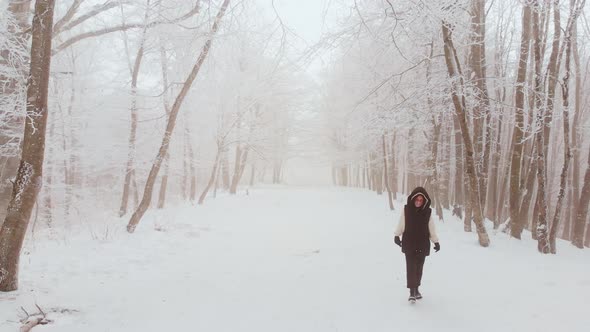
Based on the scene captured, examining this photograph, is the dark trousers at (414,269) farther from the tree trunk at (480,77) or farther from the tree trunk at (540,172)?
the tree trunk at (480,77)

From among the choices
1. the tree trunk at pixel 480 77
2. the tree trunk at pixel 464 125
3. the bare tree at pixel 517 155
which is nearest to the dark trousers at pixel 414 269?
the tree trunk at pixel 464 125

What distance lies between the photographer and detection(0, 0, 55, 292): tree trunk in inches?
193

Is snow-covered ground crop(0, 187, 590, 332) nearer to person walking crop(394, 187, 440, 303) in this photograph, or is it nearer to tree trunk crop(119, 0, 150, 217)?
person walking crop(394, 187, 440, 303)

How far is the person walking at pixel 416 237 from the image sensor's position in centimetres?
565

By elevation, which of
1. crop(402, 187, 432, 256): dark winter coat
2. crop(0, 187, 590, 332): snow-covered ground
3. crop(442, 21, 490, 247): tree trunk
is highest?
crop(442, 21, 490, 247): tree trunk

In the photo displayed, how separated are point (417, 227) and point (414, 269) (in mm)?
639

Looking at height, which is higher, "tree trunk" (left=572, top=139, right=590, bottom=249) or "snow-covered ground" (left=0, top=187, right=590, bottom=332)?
"tree trunk" (left=572, top=139, right=590, bottom=249)

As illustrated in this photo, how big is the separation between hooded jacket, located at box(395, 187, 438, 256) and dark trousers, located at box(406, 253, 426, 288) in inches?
3.0

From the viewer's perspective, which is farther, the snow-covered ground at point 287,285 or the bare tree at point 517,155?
the bare tree at point 517,155

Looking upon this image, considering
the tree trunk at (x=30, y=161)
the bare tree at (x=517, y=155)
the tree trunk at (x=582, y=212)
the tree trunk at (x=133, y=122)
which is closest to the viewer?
the tree trunk at (x=30, y=161)

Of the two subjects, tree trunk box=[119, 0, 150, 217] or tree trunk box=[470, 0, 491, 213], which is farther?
tree trunk box=[119, 0, 150, 217]

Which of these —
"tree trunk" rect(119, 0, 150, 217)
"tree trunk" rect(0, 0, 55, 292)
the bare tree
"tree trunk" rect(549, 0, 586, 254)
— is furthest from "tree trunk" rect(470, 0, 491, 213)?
"tree trunk" rect(119, 0, 150, 217)

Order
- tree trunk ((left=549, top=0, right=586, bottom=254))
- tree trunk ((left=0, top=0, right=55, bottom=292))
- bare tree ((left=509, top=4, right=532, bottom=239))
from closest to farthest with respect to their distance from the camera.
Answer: tree trunk ((left=0, top=0, right=55, bottom=292))
tree trunk ((left=549, top=0, right=586, bottom=254))
bare tree ((left=509, top=4, right=532, bottom=239))

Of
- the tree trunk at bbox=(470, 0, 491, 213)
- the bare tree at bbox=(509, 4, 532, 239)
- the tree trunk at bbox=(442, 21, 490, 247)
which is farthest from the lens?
the tree trunk at bbox=(470, 0, 491, 213)
